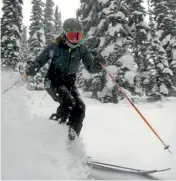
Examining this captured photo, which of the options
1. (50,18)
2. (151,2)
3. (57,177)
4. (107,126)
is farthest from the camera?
(50,18)

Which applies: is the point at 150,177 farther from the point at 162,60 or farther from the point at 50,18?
the point at 50,18

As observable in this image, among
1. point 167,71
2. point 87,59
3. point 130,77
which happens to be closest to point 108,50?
point 130,77

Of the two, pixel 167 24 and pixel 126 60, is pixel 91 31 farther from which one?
pixel 167 24

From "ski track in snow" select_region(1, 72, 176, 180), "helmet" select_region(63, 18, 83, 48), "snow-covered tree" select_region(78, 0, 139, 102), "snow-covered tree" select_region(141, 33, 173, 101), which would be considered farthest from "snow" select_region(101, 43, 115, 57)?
"helmet" select_region(63, 18, 83, 48)

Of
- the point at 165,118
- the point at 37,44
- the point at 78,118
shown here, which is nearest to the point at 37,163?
the point at 78,118

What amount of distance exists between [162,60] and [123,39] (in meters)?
7.97

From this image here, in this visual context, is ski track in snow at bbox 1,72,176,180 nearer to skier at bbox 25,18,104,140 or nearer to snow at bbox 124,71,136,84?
skier at bbox 25,18,104,140

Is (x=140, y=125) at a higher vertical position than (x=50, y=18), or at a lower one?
higher

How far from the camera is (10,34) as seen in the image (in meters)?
29.6

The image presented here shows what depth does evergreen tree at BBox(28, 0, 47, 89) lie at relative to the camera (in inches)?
1481

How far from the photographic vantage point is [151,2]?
100ft

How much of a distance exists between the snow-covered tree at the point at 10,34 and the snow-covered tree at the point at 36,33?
722cm

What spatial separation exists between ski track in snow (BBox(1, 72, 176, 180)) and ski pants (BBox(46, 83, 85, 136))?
0.24 metres

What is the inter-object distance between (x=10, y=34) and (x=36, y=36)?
8564mm
